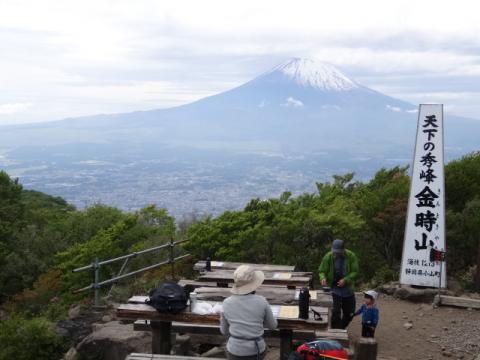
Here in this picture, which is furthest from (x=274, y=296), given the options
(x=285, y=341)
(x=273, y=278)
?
(x=273, y=278)

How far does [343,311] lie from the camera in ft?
21.2

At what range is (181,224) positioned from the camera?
74.8ft

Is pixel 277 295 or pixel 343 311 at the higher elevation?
pixel 277 295

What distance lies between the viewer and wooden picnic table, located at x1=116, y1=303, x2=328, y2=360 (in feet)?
15.4

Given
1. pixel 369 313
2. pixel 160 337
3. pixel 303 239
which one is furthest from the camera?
pixel 303 239

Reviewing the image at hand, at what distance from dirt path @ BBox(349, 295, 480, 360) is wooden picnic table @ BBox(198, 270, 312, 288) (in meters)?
0.95

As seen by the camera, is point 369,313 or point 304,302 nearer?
point 304,302

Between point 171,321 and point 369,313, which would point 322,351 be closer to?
point 171,321

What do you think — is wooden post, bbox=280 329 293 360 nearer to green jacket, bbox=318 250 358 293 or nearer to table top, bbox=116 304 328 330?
table top, bbox=116 304 328 330

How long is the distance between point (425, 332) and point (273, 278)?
2.27 metres

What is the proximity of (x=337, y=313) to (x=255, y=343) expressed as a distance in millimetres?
2529

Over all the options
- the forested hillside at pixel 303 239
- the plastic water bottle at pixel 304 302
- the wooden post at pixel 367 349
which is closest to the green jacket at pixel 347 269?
the wooden post at pixel 367 349

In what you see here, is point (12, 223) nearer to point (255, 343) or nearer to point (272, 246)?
point (272, 246)

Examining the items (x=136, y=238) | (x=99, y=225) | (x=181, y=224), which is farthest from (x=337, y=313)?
(x=181, y=224)
